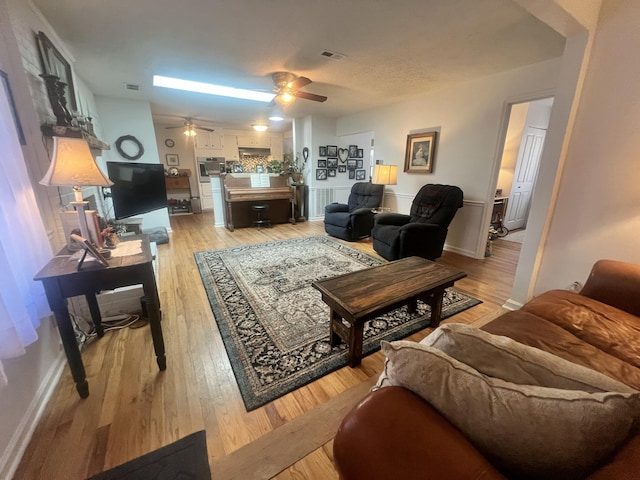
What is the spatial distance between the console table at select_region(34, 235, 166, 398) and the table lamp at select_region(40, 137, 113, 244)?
1.15 ft

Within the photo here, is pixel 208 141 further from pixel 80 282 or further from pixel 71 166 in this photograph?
pixel 80 282

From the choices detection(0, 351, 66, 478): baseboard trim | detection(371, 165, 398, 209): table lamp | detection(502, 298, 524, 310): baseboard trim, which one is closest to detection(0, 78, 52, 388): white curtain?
detection(0, 351, 66, 478): baseboard trim

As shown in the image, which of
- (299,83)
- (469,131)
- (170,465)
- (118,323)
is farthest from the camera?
(469,131)

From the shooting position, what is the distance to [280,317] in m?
2.15

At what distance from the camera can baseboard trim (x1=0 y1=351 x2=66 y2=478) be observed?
1.06 meters

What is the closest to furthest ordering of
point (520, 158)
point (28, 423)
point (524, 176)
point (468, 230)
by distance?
1. point (28, 423)
2. point (468, 230)
3. point (520, 158)
4. point (524, 176)

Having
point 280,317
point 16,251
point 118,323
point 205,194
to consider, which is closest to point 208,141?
point 205,194

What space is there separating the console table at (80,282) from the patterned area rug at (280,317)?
642 millimetres

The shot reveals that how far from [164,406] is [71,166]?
4.50 ft

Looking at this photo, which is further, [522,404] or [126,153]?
[126,153]

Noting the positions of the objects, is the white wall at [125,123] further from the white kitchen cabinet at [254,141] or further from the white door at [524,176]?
the white door at [524,176]

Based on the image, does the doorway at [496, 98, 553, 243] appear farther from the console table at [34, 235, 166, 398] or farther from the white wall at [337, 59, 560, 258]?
the console table at [34, 235, 166, 398]

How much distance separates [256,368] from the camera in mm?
1635

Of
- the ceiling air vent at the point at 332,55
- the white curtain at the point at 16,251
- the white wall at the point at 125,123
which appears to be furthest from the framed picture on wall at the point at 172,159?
the white curtain at the point at 16,251
